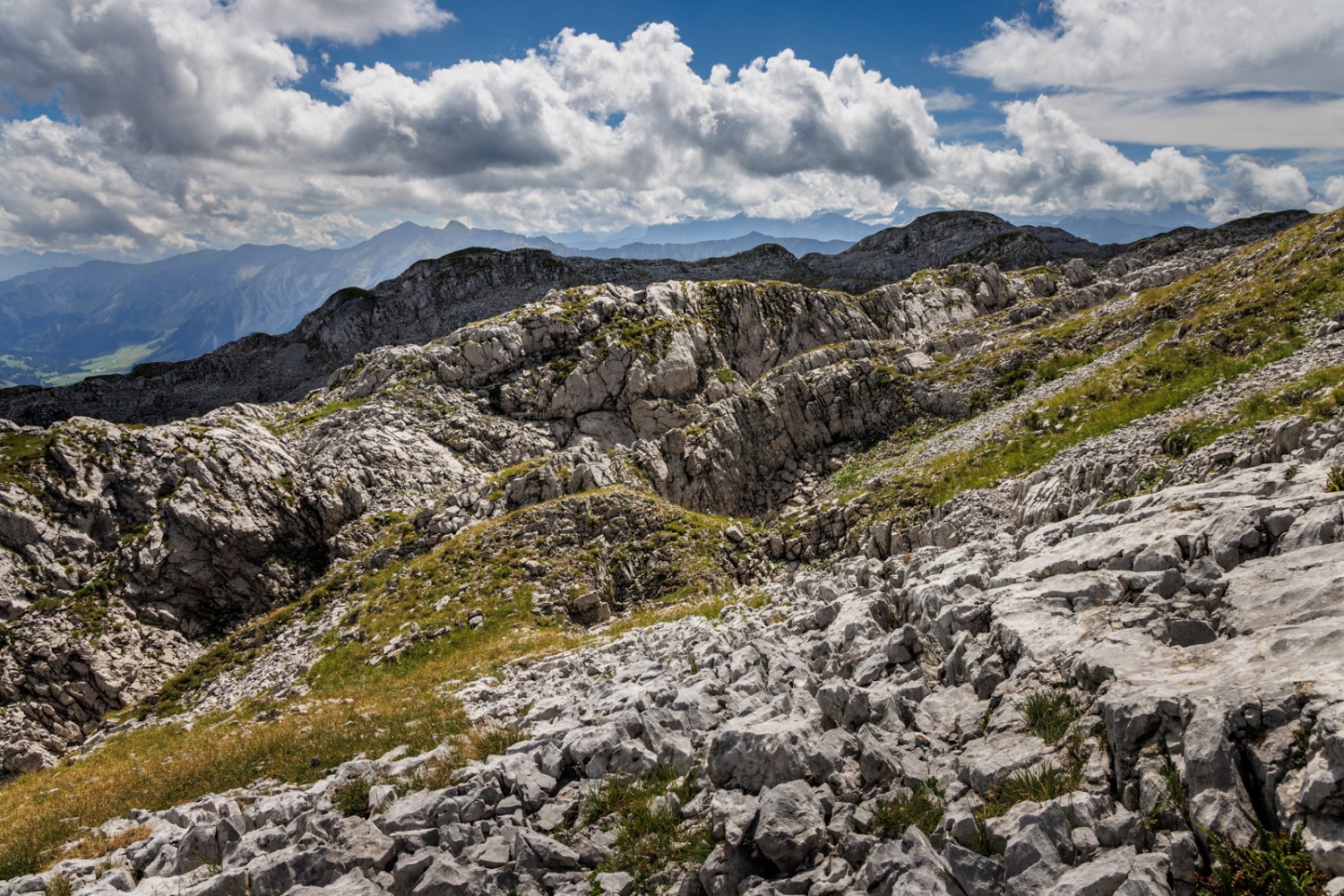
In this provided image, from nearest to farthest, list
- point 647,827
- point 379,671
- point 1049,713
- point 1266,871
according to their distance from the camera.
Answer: point 1266,871
point 1049,713
point 647,827
point 379,671

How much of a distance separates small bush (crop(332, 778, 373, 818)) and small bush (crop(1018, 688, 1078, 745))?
12.2 m

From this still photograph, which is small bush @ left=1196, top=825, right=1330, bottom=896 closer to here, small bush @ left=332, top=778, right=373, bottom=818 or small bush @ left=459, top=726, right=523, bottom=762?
small bush @ left=459, top=726, right=523, bottom=762

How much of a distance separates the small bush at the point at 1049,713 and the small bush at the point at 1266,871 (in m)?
2.76

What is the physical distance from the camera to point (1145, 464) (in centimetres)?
2108

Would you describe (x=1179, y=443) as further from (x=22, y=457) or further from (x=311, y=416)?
(x=311, y=416)

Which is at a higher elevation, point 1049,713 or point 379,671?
point 1049,713

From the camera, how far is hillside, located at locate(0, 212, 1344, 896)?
827 cm

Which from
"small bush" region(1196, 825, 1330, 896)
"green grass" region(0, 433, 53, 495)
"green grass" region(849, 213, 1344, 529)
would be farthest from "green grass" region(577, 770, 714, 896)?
"green grass" region(0, 433, 53, 495)

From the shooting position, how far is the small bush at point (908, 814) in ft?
27.7

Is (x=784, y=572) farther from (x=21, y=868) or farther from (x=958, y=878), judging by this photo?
(x=21, y=868)

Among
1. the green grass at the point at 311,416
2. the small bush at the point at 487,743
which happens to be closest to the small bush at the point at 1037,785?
the small bush at the point at 487,743

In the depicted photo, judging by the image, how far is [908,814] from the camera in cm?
855

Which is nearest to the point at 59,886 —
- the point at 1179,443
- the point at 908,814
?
the point at 908,814

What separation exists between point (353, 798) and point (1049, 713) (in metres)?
12.9
